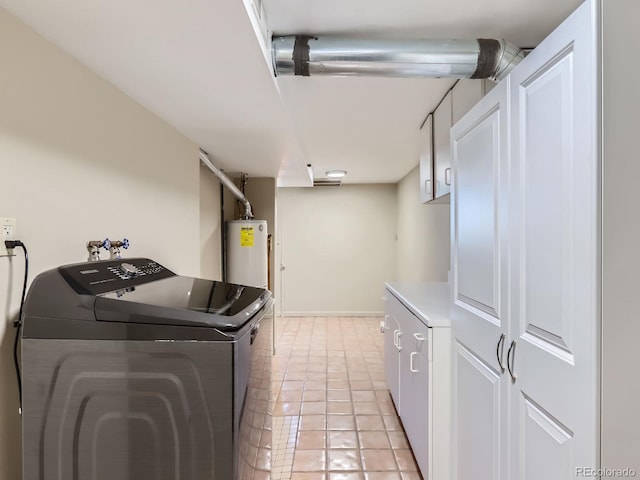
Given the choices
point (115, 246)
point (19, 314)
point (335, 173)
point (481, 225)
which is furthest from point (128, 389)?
point (335, 173)

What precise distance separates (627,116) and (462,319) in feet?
3.14

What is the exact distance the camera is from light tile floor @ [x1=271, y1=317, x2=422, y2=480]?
1.94 metres

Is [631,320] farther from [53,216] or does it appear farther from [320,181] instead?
[320,181]

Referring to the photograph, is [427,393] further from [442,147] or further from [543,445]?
[442,147]

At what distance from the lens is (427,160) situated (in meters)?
2.51

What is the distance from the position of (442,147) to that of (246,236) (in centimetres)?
217

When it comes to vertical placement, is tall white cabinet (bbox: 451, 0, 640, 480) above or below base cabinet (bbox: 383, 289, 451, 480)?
above

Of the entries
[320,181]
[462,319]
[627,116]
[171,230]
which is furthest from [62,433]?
[320,181]

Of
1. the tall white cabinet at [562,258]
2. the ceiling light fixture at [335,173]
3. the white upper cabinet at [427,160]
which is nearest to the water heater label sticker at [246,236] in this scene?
the ceiling light fixture at [335,173]

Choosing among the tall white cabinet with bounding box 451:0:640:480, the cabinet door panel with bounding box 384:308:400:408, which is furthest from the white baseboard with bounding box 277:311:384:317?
the tall white cabinet with bounding box 451:0:640:480

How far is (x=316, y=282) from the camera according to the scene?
18.5 ft

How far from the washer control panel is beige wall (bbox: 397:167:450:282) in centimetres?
251

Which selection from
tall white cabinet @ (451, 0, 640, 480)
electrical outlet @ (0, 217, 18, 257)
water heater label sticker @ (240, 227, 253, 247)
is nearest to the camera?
tall white cabinet @ (451, 0, 640, 480)

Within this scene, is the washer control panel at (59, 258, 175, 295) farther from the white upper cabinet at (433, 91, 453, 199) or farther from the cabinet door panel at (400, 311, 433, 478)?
the white upper cabinet at (433, 91, 453, 199)
